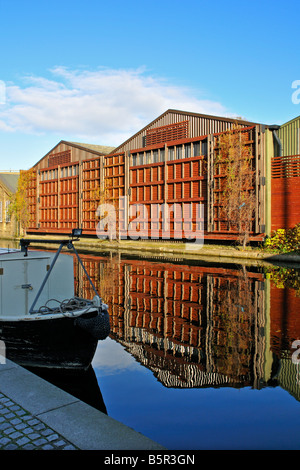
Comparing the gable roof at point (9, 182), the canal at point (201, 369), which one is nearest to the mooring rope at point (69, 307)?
the canal at point (201, 369)

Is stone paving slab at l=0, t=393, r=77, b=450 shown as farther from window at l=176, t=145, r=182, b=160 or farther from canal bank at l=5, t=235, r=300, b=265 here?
window at l=176, t=145, r=182, b=160

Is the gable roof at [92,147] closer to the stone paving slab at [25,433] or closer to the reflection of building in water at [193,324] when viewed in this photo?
the reflection of building in water at [193,324]

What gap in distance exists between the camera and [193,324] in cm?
814

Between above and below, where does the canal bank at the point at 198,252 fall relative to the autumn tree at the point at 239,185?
below

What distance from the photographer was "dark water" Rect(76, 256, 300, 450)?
4.00 meters

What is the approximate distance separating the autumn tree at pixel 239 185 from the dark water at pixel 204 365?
12001 mm

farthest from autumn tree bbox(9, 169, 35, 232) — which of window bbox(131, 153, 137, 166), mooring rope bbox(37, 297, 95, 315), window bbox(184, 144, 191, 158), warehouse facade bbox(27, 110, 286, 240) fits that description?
mooring rope bbox(37, 297, 95, 315)

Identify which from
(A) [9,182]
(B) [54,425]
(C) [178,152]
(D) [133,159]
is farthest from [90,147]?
(B) [54,425]

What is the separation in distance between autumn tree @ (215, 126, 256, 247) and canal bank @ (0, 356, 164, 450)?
66.8 ft

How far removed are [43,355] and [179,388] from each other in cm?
207

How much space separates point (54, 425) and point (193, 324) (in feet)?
16.1

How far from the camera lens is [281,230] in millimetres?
22734

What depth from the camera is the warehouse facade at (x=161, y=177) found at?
24116 mm
